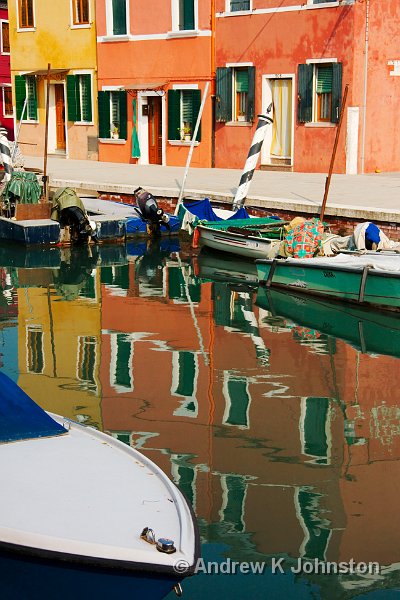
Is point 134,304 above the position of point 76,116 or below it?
below

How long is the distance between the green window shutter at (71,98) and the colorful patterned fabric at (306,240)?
1600 cm

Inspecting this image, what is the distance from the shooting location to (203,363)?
37.0 ft

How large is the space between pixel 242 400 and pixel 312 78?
1540 centimetres

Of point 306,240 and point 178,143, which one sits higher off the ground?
point 178,143

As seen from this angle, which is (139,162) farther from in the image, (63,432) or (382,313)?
(63,432)

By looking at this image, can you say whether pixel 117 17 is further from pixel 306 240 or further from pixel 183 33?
pixel 306 240

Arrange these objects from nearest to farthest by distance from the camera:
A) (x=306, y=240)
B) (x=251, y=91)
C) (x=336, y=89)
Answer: (x=306, y=240) < (x=336, y=89) < (x=251, y=91)

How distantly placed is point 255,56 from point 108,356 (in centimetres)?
1521

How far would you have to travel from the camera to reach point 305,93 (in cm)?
2386

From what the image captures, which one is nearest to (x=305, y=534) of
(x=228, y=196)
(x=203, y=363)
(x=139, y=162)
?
(x=203, y=363)

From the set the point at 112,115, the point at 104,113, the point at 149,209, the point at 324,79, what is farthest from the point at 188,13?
the point at 149,209

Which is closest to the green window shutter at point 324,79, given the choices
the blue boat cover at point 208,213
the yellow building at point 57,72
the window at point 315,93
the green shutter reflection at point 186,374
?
the window at point 315,93

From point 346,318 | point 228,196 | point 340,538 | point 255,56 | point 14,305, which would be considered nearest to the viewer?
point 340,538

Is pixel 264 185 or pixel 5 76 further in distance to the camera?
pixel 5 76
